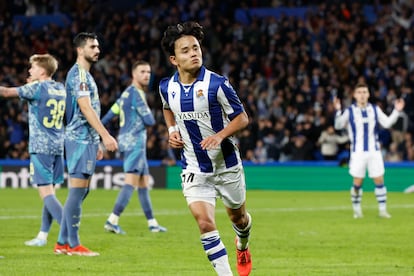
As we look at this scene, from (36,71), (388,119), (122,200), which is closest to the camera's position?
(36,71)

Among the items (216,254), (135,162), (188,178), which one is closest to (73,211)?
(188,178)

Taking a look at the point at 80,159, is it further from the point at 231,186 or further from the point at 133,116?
the point at 133,116

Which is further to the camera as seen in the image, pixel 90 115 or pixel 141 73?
pixel 141 73

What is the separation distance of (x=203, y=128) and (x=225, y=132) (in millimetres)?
304

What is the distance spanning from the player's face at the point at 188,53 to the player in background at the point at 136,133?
19.6ft

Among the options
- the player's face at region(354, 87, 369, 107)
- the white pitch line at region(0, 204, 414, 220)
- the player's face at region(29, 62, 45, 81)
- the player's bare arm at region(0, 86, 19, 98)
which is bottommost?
the white pitch line at region(0, 204, 414, 220)

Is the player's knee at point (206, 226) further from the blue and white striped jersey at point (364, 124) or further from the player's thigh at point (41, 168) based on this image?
the blue and white striped jersey at point (364, 124)

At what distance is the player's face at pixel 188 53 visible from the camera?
8312mm

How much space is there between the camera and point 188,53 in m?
8.34

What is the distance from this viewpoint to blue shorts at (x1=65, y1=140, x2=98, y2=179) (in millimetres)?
10805

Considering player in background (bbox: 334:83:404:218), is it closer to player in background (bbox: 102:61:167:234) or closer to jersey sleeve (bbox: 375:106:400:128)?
jersey sleeve (bbox: 375:106:400:128)

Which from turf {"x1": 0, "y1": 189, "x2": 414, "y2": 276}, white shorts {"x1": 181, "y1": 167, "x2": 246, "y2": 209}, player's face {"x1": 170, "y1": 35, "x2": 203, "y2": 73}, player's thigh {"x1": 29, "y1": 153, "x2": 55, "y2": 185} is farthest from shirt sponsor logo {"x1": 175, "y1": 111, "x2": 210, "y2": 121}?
player's thigh {"x1": 29, "y1": 153, "x2": 55, "y2": 185}

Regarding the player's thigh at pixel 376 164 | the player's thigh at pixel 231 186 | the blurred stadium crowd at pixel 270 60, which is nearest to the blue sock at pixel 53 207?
the player's thigh at pixel 231 186

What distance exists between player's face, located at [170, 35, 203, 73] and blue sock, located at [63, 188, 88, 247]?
302 cm
